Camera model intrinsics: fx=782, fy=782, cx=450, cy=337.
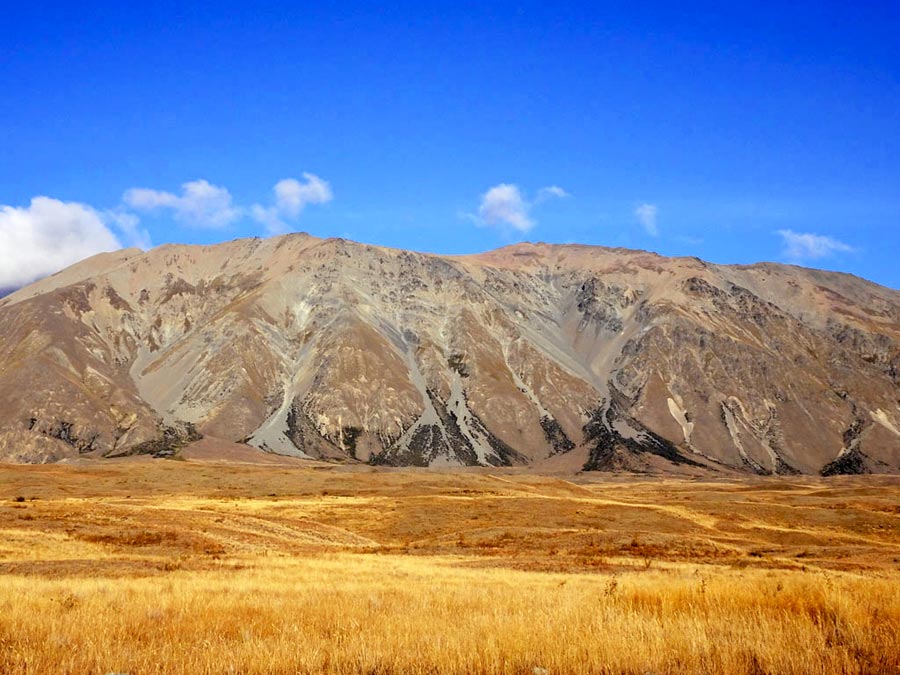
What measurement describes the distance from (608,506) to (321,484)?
48979 millimetres

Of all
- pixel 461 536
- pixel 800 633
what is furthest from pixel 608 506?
pixel 800 633

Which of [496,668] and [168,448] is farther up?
[496,668]

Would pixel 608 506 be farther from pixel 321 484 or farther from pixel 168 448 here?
pixel 168 448

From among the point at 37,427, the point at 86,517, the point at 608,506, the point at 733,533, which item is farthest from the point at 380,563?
the point at 37,427

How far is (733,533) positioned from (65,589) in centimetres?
4611

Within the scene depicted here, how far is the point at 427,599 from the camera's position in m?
16.4

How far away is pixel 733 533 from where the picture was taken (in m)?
53.7

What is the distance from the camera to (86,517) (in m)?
42.2

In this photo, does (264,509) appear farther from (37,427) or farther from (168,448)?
(37,427)

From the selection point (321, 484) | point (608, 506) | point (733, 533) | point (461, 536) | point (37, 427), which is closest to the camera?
point (461, 536)

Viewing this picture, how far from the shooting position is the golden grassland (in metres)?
10.4

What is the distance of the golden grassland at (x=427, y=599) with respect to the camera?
34.0 feet

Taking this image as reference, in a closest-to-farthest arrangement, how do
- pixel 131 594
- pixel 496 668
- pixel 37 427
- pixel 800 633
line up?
pixel 496 668, pixel 800 633, pixel 131 594, pixel 37 427

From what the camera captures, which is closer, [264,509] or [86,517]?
[86,517]
